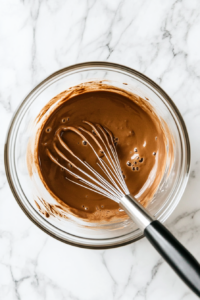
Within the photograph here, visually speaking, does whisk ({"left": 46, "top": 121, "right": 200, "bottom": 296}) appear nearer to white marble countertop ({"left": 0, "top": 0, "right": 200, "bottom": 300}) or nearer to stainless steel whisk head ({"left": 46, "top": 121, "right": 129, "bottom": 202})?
stainless steel whisk head ({"left": 46, "top": 121, "right": 129, "bottom": 202})

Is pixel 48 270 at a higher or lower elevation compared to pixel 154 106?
lower

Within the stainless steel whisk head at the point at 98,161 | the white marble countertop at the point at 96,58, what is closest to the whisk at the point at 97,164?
the stainless steel whisk head at the point at 98,161

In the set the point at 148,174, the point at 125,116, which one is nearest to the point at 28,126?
the point at 125,116

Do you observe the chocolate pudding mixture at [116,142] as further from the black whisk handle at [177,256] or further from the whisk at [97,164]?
the black whisk handle at [177,256]

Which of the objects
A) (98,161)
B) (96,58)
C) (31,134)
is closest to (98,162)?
(98,161)

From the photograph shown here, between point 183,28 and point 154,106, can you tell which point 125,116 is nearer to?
point 154,106

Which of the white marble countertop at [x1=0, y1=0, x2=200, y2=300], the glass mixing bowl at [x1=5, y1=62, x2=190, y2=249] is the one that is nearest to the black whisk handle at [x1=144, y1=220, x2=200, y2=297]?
the glass mixing bowl at [x1=5, y1=62, x2=190, y2=249]
